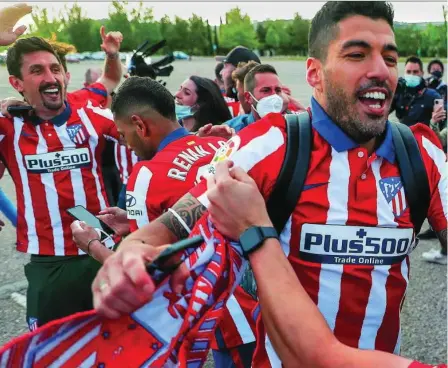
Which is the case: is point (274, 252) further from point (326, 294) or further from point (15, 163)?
point (15, 163)

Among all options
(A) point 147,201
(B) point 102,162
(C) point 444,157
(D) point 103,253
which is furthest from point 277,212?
(B) point 102,162

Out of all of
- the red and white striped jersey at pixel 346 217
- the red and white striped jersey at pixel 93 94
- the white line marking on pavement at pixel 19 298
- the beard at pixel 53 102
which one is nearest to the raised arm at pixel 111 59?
the red and white striped jersey at pixel 93 94

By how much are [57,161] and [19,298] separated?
1.96 metres

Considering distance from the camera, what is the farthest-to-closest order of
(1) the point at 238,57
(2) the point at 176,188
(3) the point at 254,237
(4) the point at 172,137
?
(1) the point at 238,57, (4) the point at 172,137, (2) the point at 176,188, (3) the point at 254,237

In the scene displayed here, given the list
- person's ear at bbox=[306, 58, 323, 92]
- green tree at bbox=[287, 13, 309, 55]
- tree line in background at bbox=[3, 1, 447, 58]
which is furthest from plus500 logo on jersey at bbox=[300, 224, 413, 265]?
green tree at bbox=[287, 13, 309, 55]

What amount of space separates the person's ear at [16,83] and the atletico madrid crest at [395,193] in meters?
2.78

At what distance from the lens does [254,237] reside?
1.30m

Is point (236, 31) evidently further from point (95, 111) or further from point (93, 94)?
point (95, 111)

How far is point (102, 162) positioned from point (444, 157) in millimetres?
2546

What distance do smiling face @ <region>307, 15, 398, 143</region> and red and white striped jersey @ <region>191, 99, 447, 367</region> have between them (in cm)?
6

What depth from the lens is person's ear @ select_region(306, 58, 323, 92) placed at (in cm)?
176

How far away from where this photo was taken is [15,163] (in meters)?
3.49

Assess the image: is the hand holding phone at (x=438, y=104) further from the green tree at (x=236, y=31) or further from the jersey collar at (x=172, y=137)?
the green tree at (x=236, y=31)

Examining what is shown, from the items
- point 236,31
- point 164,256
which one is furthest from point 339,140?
point 236,31
